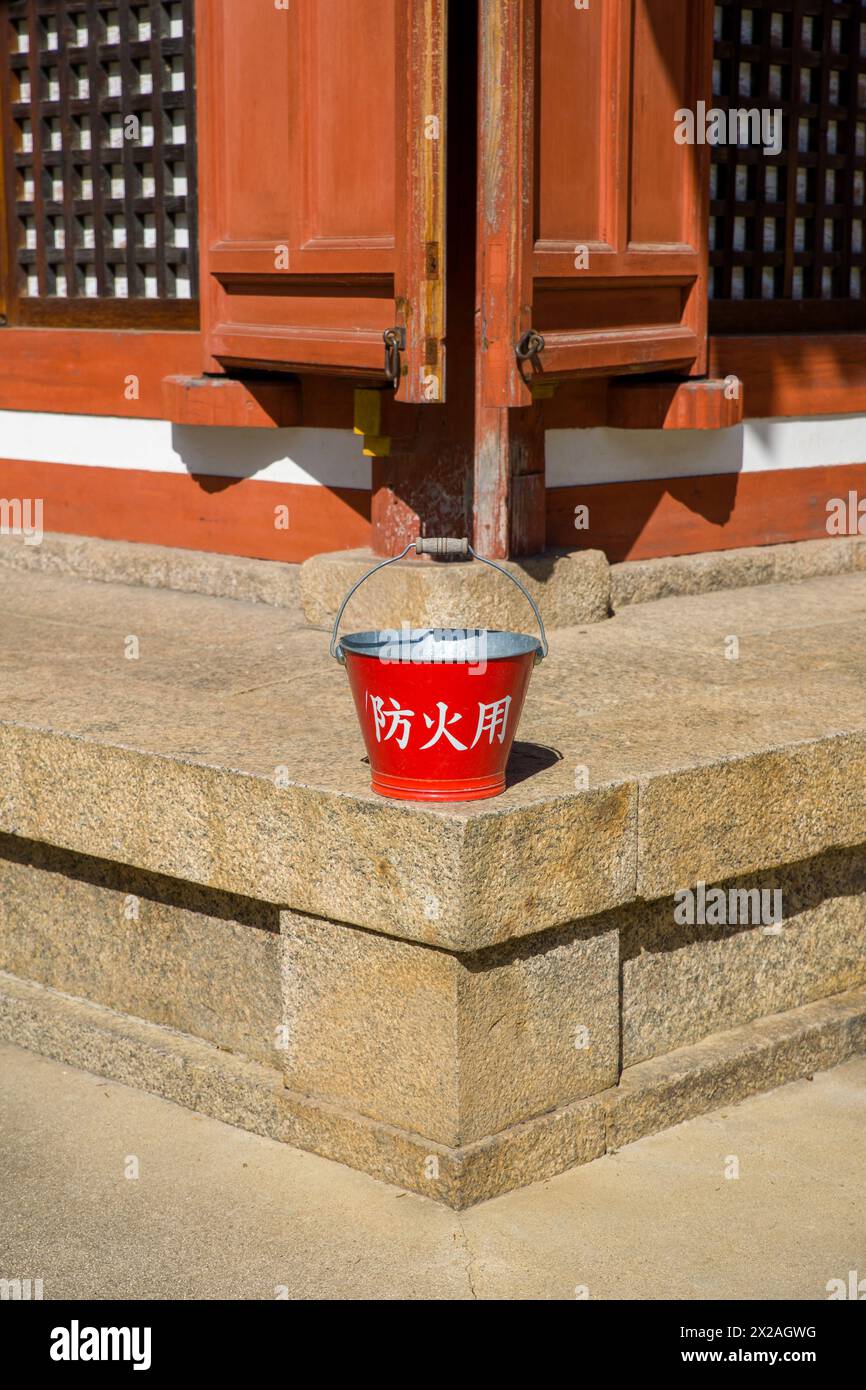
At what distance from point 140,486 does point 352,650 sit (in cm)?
299

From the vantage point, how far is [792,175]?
19.2 feet

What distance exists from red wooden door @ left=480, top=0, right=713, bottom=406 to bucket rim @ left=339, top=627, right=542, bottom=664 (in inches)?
45.4

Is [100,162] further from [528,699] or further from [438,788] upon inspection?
[438,788]

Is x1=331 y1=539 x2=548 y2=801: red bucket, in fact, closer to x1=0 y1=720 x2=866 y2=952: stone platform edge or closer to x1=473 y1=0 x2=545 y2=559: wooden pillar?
x1=0 y1=720 x2=866 y2=952: stone platform edge

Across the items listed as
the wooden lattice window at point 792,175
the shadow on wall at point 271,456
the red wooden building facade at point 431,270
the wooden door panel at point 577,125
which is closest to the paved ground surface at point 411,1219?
the red wooden building facade at point 431,270

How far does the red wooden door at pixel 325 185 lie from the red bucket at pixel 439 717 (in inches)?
54.6

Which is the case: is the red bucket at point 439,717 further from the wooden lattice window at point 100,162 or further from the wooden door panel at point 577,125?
the wooden lattice window at point 100,162

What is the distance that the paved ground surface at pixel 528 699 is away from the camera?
3.56m

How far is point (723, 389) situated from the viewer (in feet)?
17.0

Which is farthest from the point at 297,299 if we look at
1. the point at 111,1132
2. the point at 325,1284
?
the point at 325,1284

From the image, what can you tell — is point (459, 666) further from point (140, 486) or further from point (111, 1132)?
point (140, 486)

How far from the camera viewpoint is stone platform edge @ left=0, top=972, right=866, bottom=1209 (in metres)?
3.29

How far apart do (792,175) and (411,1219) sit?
13.3ft

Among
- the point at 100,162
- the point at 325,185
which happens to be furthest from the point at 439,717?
the point at 100,162
